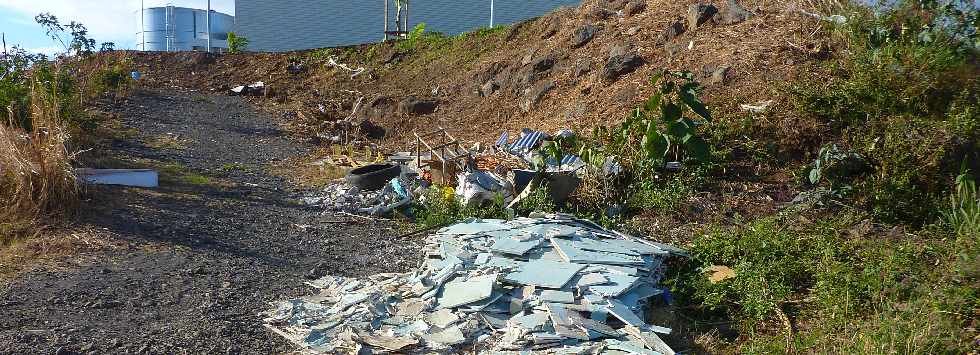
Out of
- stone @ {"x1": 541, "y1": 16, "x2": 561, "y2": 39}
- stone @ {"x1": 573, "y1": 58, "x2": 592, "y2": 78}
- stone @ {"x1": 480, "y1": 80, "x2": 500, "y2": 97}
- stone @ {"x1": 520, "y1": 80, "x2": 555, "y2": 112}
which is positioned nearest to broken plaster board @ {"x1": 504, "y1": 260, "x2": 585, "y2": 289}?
stone @ {"x1": 520, "y1": 80, "x2": 555, "y2": 112}

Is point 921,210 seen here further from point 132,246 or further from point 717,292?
point 132,246

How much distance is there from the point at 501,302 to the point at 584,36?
7.75 m

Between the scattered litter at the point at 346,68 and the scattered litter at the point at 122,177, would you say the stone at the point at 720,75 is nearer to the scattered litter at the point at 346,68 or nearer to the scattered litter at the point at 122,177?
the scattered litter at the point at 122,177

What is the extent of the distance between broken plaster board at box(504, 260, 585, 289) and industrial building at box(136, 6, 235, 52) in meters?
19.5

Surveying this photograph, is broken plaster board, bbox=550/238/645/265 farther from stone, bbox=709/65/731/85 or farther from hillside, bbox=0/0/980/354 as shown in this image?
stone, bbox=709/65/731/85

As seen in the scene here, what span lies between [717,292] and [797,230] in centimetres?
125

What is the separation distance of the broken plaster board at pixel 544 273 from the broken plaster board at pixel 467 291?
158 millimetres

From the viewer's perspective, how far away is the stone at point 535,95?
10.8m

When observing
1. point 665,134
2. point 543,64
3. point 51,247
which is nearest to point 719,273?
point 665,134

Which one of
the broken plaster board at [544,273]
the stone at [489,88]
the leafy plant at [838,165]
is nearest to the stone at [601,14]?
the stone at [489,88]

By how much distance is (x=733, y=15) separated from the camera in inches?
406

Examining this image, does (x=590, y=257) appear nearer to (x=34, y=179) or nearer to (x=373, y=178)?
Result: (x=373, y=178)

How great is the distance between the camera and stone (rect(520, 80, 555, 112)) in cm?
1083

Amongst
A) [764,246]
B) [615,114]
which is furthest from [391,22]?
[764,246]
